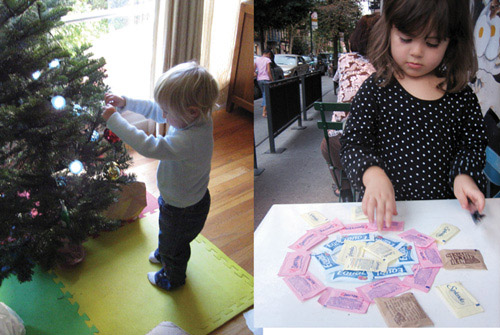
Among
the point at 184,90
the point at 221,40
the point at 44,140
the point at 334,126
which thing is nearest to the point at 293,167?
the point at 334,126

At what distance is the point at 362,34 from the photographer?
53cm

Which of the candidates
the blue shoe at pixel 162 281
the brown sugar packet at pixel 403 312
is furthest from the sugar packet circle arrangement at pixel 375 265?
the blue shoe at pixel 162 281

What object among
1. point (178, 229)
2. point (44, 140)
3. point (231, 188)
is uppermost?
point (44, 140)

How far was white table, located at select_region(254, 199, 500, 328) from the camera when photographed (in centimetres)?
35

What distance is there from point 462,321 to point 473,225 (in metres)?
0.14

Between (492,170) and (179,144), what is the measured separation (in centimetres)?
66

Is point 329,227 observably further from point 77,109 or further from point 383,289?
point 77,109

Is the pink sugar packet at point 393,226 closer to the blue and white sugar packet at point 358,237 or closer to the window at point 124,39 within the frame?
the blue and white sugar packet at point 358,237

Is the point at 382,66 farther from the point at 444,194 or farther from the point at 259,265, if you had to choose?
the point at 259,265

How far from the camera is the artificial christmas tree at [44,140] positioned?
1.00 m

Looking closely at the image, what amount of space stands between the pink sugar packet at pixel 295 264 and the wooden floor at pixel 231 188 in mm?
794

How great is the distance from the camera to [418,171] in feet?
1.72

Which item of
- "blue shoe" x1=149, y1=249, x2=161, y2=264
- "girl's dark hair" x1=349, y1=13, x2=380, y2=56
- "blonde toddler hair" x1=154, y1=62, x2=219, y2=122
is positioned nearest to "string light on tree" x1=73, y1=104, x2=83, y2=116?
"blonde toddler hair" x1=154, y1=62, x2=219, y2=122

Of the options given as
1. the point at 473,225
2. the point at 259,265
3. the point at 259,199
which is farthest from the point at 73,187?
the point at 473,225
